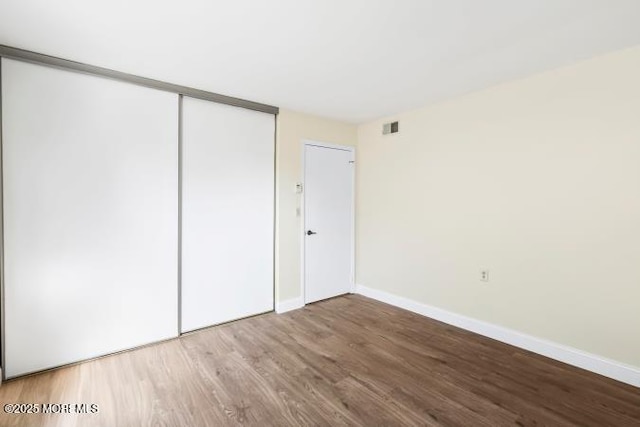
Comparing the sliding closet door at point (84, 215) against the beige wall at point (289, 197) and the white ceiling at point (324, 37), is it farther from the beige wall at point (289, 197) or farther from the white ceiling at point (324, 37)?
the beige wall at point (289, 197)

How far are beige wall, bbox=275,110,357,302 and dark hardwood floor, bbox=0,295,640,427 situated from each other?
805 millimetres

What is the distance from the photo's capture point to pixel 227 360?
266 centimetres

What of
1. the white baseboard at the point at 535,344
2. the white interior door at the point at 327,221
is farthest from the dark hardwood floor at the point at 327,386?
the white interior door at the point at 327,221

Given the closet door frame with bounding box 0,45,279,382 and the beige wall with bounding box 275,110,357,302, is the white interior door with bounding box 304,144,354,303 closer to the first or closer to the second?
the beige wall with bounding box 275,110,357,302

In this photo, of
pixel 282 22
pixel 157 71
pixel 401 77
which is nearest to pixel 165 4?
pixel 282 22

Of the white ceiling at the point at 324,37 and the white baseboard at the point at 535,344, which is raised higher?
the white ceiling at the point at 324,37

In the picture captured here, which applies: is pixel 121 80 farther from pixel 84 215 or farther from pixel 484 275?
pixel 484 275

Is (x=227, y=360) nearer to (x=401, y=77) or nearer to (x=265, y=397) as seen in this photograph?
(x=265, y=397)

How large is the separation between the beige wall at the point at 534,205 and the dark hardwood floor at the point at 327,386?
0.46 meters

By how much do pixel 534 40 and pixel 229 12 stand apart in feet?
6.92

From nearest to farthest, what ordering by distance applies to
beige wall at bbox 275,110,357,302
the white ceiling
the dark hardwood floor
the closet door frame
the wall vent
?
1. the white ceiling
2. the dark hardwood floor
3. the closet door frame
4. beige wall at bbox 275,110,357,302
5. the wall vent

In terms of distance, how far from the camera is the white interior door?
4039 millimetres

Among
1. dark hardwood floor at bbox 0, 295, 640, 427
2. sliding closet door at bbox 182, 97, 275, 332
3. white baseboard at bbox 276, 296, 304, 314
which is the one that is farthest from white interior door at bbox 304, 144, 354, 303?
dark hardwood floor at bbox 0, 295, 640, 427

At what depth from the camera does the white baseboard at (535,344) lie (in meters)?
2.37
